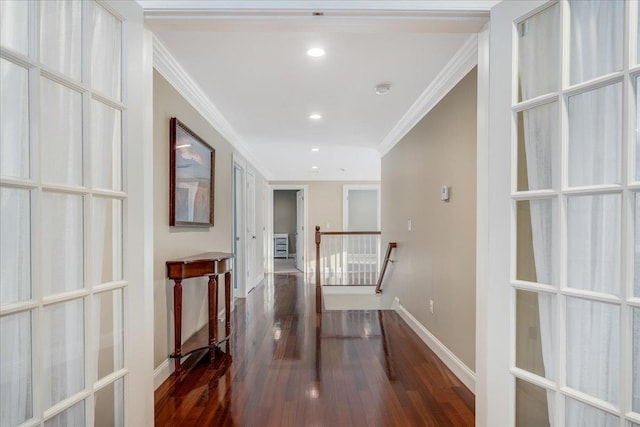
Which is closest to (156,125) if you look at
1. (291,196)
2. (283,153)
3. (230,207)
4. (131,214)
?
(131,214)

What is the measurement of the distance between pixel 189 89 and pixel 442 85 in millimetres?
2136

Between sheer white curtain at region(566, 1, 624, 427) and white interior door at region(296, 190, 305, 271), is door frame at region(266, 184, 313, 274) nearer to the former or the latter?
white interior door at region(296, 190, 305, 271)

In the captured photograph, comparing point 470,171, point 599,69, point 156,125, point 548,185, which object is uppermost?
point 156,125

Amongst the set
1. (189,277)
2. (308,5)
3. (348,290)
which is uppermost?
(308,5)

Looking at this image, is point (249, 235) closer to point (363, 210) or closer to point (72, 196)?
point (363, 210)

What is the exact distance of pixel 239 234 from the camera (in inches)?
215

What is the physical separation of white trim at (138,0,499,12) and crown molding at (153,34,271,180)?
893 millimetres

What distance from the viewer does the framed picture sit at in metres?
2.65

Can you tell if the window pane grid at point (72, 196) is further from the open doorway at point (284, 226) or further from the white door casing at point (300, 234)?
the open doorway at point (284, 226)

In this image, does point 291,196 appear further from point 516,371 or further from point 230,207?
point 516,371

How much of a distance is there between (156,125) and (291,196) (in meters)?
8.92

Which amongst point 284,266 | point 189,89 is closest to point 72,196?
point 189,89

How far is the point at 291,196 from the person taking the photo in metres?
11.3

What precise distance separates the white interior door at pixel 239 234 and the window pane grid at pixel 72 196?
397 centimetres
